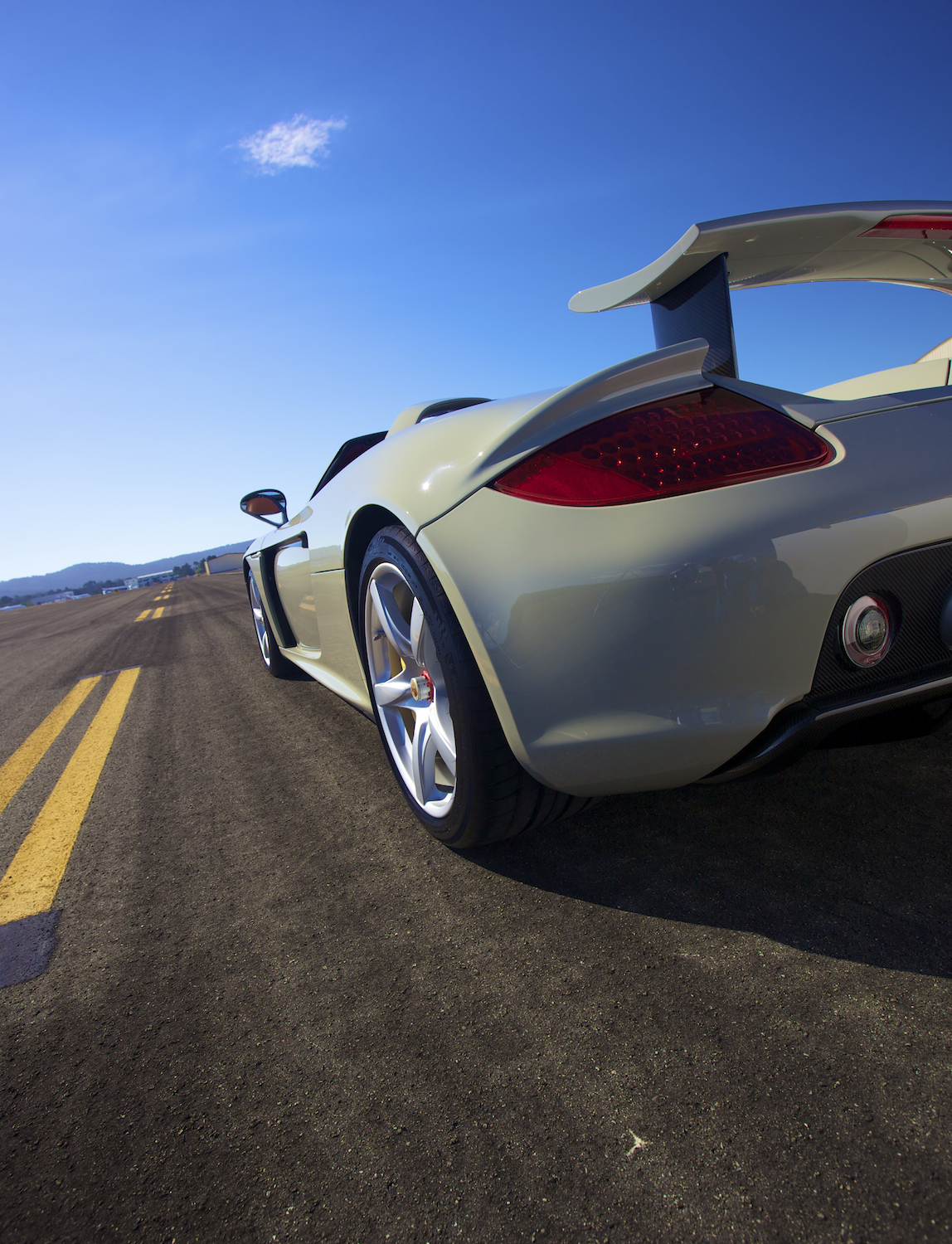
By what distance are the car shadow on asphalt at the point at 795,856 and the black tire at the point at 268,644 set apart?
116 inches

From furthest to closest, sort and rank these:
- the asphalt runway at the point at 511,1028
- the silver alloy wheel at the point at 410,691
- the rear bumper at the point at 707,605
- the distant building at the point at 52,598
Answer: the distant building at the point at 52,598 → the silver alloy wheel at the point at 410,691 → the rear bumper at the point at 707,605 → the asphalt runway at the point at 511,1028

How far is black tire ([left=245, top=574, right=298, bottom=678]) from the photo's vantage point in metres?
4.39

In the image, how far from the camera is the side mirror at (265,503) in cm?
390

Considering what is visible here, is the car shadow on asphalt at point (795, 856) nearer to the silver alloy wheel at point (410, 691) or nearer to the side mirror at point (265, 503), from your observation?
the silver alloy wheel at point (410, 691)

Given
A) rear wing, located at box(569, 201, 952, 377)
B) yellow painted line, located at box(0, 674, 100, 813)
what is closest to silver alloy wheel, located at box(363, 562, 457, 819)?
rear wing, located at box(569, 201, 952, 377)

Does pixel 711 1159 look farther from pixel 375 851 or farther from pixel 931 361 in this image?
pixel 931 361

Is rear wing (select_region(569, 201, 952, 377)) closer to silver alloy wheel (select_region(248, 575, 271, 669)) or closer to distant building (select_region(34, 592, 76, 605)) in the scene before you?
silver alloy wheel (select_region(248, 575, 271, 669))

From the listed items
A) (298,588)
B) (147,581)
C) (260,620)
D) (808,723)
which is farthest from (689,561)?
(147,581)

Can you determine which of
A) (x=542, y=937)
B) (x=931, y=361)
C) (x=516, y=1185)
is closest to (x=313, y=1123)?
(x=516, y=1185)

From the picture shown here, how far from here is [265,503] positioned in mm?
3943

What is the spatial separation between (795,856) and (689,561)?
2.69 feet

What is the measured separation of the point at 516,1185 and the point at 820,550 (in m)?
1.08

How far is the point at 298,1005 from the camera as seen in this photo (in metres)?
1.30

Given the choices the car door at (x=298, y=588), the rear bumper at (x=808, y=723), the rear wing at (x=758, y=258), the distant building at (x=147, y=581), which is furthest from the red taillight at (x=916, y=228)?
the distant building at (x=147, y=581)
